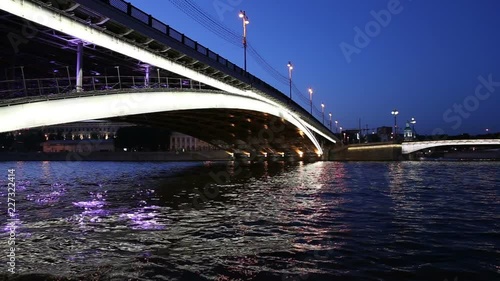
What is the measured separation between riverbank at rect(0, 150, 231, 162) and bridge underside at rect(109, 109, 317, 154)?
767 inches

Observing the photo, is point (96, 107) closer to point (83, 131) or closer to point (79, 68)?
point (79, 68)

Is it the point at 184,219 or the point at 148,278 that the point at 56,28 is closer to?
the point at 184,219

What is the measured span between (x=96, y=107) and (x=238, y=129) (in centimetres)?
3994

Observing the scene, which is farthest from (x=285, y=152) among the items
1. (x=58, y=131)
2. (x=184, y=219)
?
(x=58, y=131)

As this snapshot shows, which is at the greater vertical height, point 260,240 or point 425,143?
point 425,143

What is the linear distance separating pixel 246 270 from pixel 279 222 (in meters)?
5.20

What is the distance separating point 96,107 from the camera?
19.7 m

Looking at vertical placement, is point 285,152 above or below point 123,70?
below

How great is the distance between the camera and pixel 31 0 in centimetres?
1547

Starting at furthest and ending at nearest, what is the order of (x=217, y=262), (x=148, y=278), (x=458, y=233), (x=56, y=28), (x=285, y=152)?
(x=285, y=152) → (x=56, y=28) → (x=458, y=233) → (x=217, y=262) → (x=148, y=278)

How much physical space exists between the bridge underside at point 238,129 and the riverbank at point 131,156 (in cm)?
1948

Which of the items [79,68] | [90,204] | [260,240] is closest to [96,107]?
[79,68]

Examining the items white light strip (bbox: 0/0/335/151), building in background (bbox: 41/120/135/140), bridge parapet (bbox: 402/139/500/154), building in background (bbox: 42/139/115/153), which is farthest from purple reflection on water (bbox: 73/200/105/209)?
building in background (bbox: 41/120/135/140)

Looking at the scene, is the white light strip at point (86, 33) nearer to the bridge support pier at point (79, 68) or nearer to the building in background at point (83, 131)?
the bridge support pier at point (79, 68)
